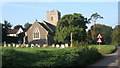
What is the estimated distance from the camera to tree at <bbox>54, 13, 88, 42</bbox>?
1966 inches

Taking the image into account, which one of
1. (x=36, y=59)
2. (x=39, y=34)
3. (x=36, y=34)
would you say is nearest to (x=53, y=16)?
(x=36, y=34)

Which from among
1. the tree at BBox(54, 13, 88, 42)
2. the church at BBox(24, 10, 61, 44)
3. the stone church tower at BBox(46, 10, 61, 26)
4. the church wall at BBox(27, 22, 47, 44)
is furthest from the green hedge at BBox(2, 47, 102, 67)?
the stone church tower at BBox(46, 10, 61, 26)

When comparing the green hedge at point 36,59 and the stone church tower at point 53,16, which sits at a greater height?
the stone church tower at point 53,16

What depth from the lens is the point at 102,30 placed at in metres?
96.9

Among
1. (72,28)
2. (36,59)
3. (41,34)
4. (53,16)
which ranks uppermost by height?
(53,16)

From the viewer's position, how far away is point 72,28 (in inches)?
1977

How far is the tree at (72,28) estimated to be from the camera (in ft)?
164

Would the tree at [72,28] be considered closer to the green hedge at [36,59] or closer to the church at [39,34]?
the church at [39,34]

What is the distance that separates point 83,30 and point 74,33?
3.16 m

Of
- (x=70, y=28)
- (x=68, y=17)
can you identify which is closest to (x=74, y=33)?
(x=70, y=28)

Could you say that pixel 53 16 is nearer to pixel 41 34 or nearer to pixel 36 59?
pixel 41 34

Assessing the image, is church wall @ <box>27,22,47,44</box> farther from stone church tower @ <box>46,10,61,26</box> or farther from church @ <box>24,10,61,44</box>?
stone church tower @ <box>46,10,61,26</box>

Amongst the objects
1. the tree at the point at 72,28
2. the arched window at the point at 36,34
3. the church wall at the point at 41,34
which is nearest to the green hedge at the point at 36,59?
the tree at the point at 72,28

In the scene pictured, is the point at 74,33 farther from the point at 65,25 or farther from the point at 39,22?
the point at 39,22
